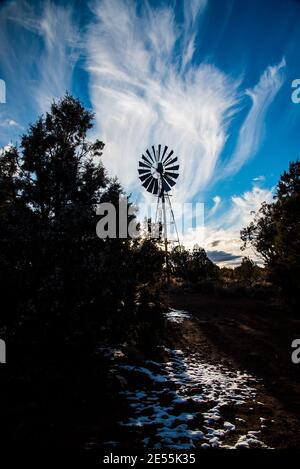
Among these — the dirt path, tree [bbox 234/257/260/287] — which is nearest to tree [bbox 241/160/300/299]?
the dirt path

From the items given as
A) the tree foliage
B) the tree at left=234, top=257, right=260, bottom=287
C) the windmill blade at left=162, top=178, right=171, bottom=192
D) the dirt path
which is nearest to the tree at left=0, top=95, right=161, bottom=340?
the dirt path

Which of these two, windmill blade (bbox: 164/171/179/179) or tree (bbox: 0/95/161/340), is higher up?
windmill blade (bbox: 164/171/179/179)

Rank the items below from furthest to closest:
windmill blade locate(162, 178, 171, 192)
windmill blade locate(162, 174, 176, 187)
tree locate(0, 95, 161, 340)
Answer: windmill blade locate(162, 174, 176, 187)
windmill blade locate(162, 178, 171, 192)
tree locate(0, 95, 161, 340)

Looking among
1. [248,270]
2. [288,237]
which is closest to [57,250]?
[288,237]

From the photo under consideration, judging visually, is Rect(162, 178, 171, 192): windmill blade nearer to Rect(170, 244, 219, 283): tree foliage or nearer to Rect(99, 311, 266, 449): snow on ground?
Rect(170, 244, 219, 283): tree foliage

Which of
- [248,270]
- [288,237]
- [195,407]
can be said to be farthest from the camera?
[248,270]

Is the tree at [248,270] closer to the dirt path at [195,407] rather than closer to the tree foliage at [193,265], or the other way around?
the tree foliage at [193,265]

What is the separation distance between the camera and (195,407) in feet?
22.0

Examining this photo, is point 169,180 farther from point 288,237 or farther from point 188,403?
point 188,403

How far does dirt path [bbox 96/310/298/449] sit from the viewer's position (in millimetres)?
5258

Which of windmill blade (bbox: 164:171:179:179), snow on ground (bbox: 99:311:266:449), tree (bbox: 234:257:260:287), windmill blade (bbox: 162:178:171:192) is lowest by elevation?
snow on ground (bbox: 99:311:266:449)

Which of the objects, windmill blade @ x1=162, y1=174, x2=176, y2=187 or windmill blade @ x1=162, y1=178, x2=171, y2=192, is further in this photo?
windmill blade @ x1=162, y1=174, x2=176, y2=187

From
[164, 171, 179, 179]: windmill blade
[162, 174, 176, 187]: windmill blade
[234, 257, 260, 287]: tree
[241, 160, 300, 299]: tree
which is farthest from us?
[234, 257, 260, 287]: tree

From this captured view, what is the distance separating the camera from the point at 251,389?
25.6 ft
